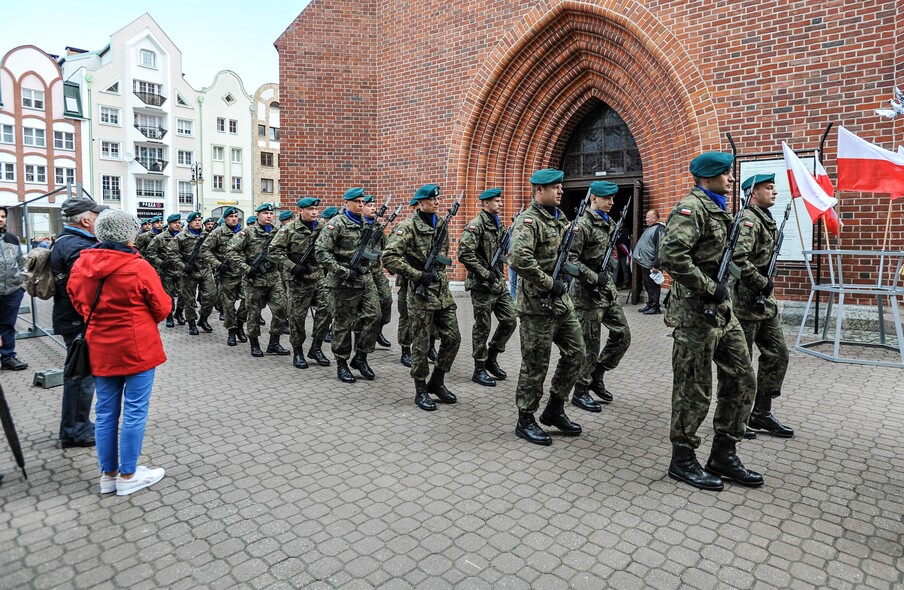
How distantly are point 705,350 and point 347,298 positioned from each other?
12.9 feet

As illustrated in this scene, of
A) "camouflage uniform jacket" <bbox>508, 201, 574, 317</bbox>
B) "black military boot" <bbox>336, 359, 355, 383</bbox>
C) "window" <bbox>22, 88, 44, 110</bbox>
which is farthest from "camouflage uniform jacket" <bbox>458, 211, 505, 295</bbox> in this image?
"window" <bbox>22, 88, 44, 110</bbox>

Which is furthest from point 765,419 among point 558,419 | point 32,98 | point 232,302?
point 32,98

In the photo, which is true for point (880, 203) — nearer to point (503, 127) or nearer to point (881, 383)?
point (881, 383)

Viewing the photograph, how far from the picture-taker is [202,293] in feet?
33.5

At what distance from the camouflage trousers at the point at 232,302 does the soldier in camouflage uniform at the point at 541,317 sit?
5429 millimetres

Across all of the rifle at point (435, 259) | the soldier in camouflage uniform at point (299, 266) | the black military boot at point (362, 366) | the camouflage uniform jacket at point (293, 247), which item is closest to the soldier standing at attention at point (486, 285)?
the rifle at point (435, 259)

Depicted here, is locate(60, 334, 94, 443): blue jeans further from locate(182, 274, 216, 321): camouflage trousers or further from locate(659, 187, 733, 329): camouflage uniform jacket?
locate(182, 274, 216, 321): camouflage trousers

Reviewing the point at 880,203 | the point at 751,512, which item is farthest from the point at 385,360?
the point at 880,203

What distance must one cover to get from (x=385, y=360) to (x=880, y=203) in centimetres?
724

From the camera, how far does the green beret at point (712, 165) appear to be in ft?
12.4

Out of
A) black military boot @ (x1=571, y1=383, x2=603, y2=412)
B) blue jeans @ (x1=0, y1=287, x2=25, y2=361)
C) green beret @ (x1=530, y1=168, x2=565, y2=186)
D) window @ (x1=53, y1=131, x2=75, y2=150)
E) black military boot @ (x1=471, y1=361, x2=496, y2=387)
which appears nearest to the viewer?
green beret @ (x1=530, y1=168, x2=565, y2=186)

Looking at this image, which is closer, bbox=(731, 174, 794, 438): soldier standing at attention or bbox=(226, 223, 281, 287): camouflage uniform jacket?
bbox=(731, 174, 794, 438): soldier standing at attention

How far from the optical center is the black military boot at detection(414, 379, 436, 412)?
17.7 feet

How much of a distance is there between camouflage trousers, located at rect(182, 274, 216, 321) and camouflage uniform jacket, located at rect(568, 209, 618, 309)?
682 cm
